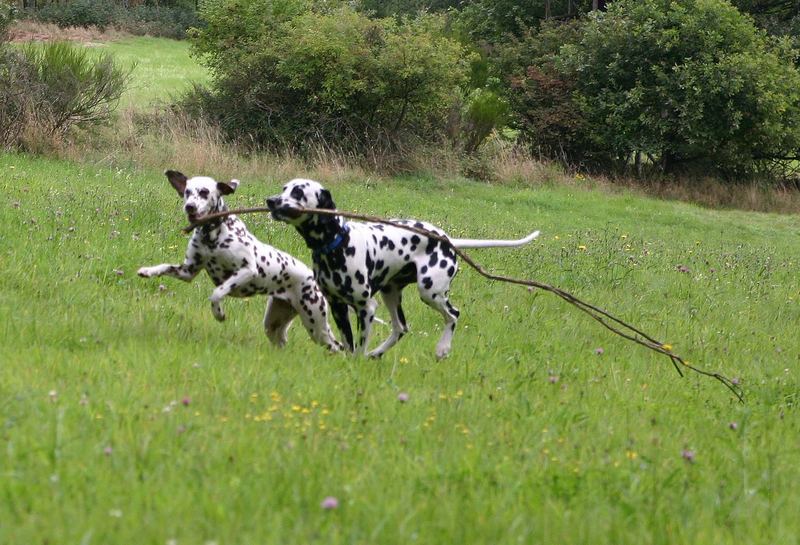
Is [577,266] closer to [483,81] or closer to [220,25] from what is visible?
[220,25]

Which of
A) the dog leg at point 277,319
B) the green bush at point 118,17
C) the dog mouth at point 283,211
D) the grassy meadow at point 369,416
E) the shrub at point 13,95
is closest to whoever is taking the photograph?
the grassy meadow at point 369,416

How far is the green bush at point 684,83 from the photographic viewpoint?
95.0 feet

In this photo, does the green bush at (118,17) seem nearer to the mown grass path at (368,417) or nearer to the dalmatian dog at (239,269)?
the mown grass path at (368,417)

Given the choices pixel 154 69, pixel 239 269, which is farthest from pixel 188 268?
pixel 154 69

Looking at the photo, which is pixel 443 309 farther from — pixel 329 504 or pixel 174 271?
pixel 329 504

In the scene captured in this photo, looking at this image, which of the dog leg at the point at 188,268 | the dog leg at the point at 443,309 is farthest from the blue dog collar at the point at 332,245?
the dog leg at the point at 188,268

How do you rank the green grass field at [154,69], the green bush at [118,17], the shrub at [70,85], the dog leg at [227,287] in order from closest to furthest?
the dog leg at [227,287]
the shrub at [70,85]
the green grass field at [154,69]
the green bush at [118,17]

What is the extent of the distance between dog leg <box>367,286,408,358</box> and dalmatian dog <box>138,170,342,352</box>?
0.44 metres

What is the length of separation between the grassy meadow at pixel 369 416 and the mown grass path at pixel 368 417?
17 millimetres

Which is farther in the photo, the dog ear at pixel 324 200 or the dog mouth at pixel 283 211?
the dog ear at pixel 324 200

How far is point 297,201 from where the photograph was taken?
6293 mm

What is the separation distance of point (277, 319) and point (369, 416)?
2.40 metres

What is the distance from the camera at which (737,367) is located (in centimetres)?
823

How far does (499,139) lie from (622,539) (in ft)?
86.3
